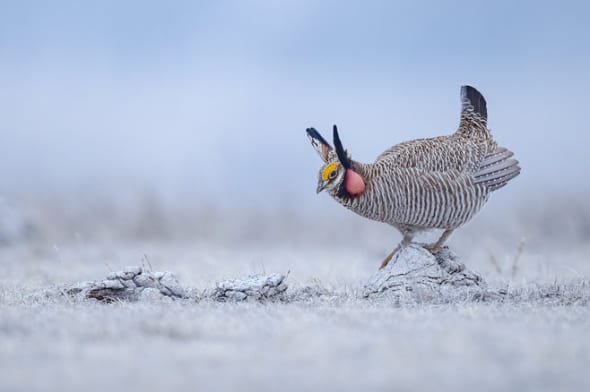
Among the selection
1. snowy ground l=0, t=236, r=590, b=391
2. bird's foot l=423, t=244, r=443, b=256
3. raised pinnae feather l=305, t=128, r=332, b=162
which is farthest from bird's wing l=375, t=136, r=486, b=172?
snowy ground l=0, t=236, r=590, b=391

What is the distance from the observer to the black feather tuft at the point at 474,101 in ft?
23.7

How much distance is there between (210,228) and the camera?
1348 centimetres

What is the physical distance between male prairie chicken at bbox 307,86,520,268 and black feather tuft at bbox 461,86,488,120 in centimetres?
65

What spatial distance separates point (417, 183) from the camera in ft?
20.3

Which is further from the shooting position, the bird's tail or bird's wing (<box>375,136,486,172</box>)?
the bird's tail

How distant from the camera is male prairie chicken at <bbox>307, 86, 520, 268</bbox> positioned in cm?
621

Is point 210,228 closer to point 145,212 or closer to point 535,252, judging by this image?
point 145,212

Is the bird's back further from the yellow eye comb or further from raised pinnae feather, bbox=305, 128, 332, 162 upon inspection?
raised pinnae feather, bbox=305, 128, 332, 162

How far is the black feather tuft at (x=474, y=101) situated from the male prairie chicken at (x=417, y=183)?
25.6 inches

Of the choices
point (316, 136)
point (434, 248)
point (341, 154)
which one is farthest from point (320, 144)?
point (434, 248)

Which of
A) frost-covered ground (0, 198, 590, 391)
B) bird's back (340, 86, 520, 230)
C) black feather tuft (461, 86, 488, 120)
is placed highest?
black feather tuft (461, 86, 488, 120)

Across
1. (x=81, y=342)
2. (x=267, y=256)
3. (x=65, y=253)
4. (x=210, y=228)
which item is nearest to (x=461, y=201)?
(x=81, y=342)

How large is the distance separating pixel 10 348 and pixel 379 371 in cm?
139

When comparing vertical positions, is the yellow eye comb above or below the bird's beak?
above
